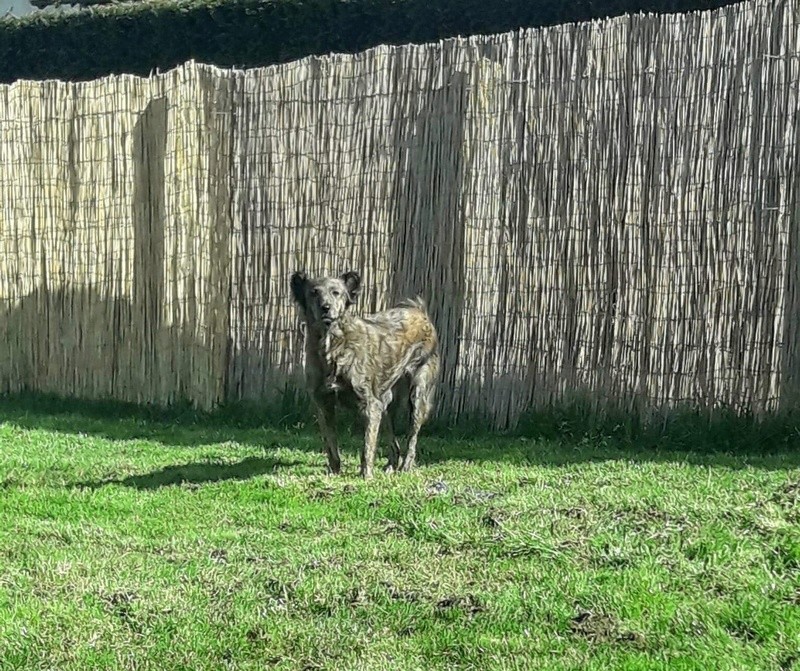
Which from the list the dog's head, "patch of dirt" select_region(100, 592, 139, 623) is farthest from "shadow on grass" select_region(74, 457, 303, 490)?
"patch of dirt" select_region(100, 592, 139, 623)

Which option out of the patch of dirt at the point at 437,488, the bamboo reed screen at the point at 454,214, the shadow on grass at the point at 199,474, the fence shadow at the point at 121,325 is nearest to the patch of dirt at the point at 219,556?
the patch of dirt at the point at 437,488

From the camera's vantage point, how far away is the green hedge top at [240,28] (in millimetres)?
12328

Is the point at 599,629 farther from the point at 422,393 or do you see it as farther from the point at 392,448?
the point at 422,393

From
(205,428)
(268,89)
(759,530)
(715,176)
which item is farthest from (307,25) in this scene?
(759,530)

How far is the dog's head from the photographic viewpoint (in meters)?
7.20

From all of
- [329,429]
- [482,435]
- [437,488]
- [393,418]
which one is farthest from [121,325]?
[437,488]

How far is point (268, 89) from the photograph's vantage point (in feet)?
29.9

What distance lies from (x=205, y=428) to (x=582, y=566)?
467 cm

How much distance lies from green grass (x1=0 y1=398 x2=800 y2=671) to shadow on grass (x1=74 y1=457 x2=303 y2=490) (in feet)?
0.08

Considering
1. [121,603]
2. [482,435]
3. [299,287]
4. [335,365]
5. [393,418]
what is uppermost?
[299,287]

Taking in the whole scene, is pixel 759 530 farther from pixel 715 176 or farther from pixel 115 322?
pixel 115 322

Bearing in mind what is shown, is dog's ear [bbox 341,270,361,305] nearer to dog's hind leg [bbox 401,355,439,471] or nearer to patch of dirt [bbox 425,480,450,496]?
dog's hind leg [bbox 401,355,439,471]

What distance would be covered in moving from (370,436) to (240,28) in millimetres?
8221

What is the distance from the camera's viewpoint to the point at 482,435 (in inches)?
324
